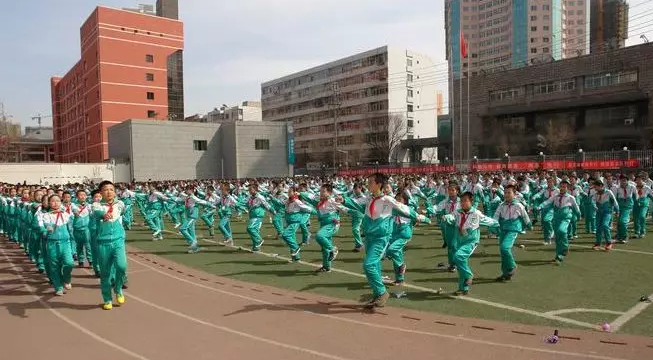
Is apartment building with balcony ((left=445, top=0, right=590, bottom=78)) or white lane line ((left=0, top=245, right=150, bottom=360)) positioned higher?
apartment building with balcony ((left=445, top=0, right=590, bottom=78))

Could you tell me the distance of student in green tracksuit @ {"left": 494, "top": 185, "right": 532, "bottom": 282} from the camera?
966cm

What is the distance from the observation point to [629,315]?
7.29 m

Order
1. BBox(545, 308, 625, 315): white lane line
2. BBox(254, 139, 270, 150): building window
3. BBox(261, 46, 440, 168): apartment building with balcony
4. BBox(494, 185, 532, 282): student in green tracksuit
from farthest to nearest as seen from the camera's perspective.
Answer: BBox(261, 46, 440, 168): apartment building with balcony
BBox(254, 139, 270, 150): building window
BBox(494, 185, 532, 282): student in green tracksuit
BBox(545, 308, 625, 315): white lane line

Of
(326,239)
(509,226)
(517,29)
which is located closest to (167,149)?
(326,239)

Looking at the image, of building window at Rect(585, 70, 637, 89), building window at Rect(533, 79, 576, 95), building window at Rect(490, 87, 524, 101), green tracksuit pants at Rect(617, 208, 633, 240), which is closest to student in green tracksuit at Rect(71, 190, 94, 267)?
green tracksuit pants at Rect(617, 208, 633, 240)

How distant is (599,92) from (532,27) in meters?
62.1

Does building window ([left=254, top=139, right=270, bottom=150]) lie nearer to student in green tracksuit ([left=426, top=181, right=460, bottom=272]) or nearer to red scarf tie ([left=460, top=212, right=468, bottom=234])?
student in green tracksuit ([left=426, top=181, right=460, bottom=272])

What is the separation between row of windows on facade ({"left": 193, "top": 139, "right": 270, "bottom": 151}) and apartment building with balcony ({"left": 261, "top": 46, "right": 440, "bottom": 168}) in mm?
18018

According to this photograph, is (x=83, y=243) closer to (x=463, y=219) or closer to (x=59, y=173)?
(x=463, y=219)

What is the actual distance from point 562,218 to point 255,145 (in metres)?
43.4

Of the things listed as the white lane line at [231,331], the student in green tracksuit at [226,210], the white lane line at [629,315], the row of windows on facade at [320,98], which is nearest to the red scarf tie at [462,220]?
the white lane line at [629,315]

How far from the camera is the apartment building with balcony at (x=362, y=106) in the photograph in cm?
7444

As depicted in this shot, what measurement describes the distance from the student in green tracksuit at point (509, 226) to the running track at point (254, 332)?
9.17 ft

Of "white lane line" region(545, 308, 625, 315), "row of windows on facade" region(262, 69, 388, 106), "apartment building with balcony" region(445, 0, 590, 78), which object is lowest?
"white lane line" region(545, 308, 625, 315)
